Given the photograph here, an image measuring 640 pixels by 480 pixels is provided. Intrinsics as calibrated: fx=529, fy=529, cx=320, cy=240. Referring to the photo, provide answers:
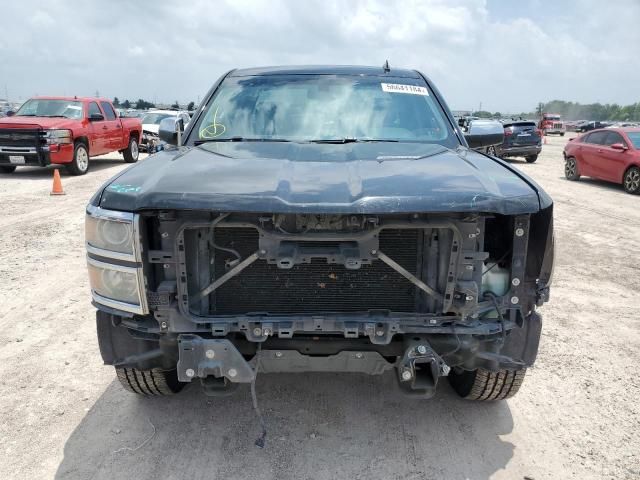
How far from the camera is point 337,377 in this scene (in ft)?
11.9

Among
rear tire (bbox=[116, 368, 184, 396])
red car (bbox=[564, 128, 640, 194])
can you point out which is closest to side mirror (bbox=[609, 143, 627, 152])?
red car (bbox=[564, 128, 640, 194])

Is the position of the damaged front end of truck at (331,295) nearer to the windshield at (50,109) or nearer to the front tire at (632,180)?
the front tire at (632,180)

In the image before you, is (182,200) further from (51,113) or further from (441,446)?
(51,113)

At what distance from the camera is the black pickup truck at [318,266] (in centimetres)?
232

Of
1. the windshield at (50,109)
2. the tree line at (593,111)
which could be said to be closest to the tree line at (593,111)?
the tree line at (593,111)

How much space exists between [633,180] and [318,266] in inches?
471

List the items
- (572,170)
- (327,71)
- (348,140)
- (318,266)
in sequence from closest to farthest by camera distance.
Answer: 1. (318,266)
2. (348,140)
3. (327,71)
4. (572,170)

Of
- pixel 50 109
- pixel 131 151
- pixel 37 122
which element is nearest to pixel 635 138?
pixel 131 151

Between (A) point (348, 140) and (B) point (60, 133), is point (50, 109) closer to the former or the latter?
(B) point (60, 133)

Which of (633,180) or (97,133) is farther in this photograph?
(97,133)

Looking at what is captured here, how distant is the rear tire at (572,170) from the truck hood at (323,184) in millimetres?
12545

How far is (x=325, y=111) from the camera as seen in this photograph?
3666 mm

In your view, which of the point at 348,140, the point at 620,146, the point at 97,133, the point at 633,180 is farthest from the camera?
the point at 97,133

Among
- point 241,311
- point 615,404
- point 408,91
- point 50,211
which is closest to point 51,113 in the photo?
point 50,211
